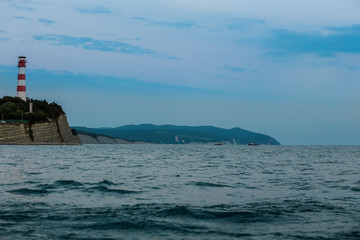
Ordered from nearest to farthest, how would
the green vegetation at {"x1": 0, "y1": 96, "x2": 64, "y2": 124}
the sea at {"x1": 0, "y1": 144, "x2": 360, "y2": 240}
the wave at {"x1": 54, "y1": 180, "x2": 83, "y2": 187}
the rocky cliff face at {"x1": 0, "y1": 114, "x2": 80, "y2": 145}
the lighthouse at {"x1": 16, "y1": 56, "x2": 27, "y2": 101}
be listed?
the sea at {"x1": 0, "y1": 144, "x2": 360, "y2": 240}, the wave at {"x1": 54, "y1": 180, "x2": 83, "y2": 187}, the rocky cliff face at {"x1": 0, "y1": 114, "x2": 80, "y2": 145}, the lighthouse at {"x1": 16, "y1": 56, "x2": 27, "y2": 101}, the green vegetation at {"x1": 0, "y1": 96, "x2": 64, "y2": 124}

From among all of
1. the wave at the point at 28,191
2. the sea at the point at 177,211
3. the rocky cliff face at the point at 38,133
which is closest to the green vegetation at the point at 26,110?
the rocky cliff face at the point at 38,133

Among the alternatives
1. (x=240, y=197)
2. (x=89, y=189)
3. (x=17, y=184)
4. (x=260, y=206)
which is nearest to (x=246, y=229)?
(x=260, y=206)

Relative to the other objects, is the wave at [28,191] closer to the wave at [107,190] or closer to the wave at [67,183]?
Result: the wave at [107,190]

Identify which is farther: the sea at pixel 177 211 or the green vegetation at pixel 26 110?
the green vegetation at pixel 26 110

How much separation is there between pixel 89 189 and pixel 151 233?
12005 millimetres

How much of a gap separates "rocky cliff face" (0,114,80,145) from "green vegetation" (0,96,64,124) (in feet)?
9.28

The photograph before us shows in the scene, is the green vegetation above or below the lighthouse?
below

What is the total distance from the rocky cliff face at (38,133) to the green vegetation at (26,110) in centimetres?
283

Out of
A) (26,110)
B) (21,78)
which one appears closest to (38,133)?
(26,110)

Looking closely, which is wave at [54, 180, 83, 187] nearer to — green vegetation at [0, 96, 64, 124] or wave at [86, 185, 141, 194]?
wave at [86, 185, 141, 194]

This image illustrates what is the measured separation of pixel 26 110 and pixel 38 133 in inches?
621

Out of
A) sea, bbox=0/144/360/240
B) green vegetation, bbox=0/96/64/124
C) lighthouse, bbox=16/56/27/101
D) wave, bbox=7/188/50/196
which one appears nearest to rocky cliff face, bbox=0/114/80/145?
green vegetation, bbox=0/96/64/124

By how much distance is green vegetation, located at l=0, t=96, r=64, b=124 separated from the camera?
171m

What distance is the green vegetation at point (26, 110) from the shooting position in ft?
562
